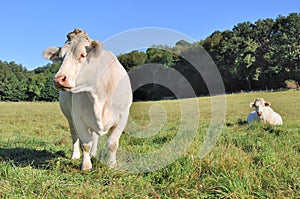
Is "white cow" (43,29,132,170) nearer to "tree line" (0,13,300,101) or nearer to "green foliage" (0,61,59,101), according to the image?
"tree line" (0,13,300,101)

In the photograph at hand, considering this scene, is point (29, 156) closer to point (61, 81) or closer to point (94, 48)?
point (61, 81)

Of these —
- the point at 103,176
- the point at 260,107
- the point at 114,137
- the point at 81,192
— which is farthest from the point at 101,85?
the point at 260,107

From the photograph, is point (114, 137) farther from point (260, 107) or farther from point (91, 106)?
point (260, 107)

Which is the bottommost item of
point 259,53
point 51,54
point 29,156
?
point 29,156

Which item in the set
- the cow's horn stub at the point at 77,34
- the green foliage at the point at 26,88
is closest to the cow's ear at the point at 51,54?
the cow's horn stub at the point at 77,34

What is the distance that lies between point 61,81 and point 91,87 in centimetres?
67

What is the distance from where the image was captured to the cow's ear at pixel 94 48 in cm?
396

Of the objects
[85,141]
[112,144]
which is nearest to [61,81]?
[85,141]

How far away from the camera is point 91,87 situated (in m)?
4.11

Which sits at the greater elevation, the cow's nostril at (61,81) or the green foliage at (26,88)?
the green foliage at (26,88)

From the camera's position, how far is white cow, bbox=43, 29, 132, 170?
12.4 feet

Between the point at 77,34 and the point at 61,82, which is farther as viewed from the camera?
the point at 77,34

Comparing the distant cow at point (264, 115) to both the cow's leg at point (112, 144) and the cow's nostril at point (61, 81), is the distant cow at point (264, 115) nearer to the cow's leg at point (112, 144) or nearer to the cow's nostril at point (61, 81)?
the cow's leg at point (112, 144)

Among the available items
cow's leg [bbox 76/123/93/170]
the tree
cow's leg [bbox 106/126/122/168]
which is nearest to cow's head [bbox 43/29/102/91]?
cow's leg [bbox 76/123/93/170]
